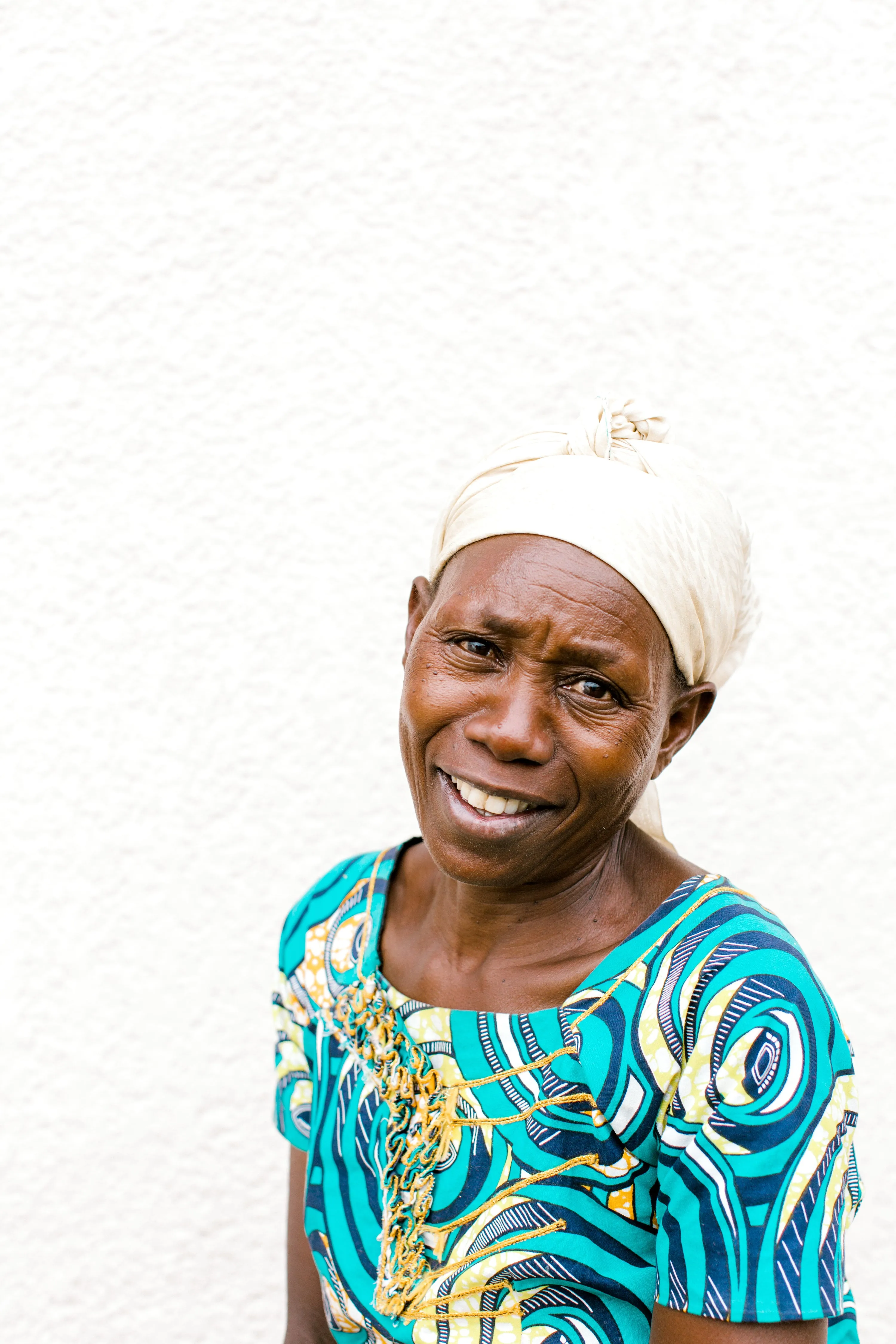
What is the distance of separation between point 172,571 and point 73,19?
102 cm

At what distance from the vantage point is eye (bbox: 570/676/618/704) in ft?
4.33

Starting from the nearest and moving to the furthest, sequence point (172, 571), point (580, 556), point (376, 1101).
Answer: point (580, 556) < point (376, 1101) < point (172, 571)

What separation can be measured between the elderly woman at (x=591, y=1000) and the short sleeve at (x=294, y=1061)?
23 centimetres

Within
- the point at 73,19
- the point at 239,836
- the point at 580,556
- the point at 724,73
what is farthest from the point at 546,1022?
the point at 73,19

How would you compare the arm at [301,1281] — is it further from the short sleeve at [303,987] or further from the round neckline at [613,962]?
the round neckline at [613,962]

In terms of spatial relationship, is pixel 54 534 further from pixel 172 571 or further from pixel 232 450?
pixel 232 450

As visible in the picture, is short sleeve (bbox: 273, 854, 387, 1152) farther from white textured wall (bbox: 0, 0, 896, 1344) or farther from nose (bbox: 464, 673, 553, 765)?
white textured wall (bbox: 0, 0, 896, 1344)

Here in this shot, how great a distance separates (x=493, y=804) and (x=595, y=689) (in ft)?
0.55

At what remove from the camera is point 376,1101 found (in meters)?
1.55

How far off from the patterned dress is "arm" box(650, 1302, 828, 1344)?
16mm

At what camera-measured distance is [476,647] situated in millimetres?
1366

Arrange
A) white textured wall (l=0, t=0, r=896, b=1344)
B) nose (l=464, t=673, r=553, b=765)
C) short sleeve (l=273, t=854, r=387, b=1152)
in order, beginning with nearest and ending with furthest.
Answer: nose (l=464, t=673, r=553, b=765) → short sleeve (l=273, t=854, r=387, b=1152) → white textured wall (l=0, t=0, r=896, b=1344)

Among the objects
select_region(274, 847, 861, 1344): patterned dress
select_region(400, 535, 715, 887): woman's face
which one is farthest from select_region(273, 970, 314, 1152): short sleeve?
select_region(400, 535, 715, 887): woman's face

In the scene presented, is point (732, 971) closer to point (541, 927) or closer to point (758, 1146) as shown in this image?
point (758, 1146)
